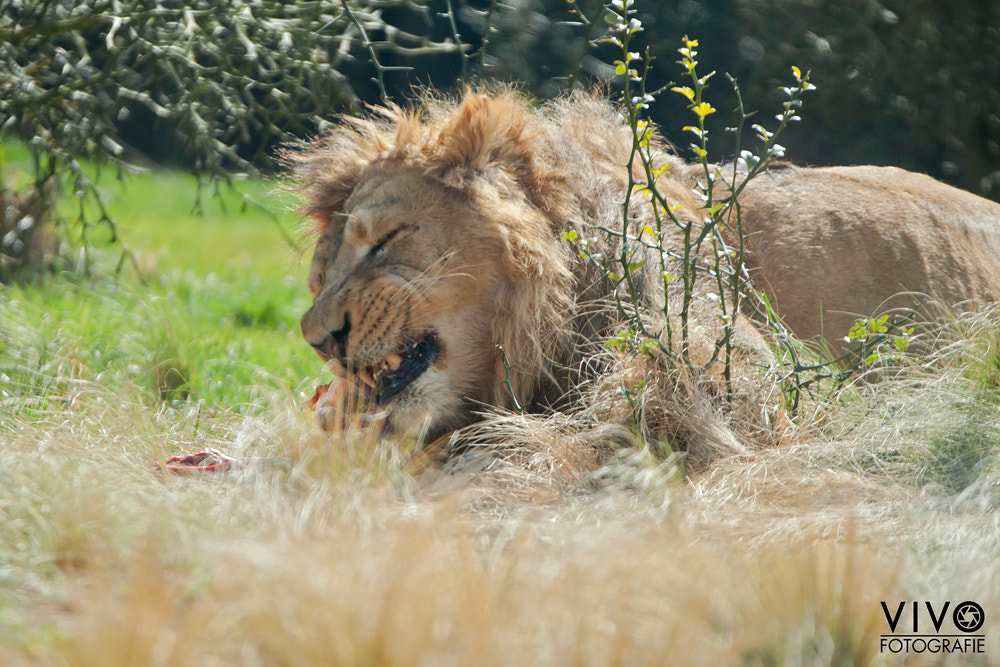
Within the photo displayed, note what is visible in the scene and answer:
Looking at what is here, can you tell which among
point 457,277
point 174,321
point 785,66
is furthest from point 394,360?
point 785,66

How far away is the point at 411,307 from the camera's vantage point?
3141 mm

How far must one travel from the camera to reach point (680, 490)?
267cm

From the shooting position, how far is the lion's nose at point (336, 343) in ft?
10.5

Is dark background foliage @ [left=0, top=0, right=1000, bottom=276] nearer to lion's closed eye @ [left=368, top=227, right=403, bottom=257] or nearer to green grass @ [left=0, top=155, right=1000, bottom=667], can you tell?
lion's closed eye @ [left=368, top=227, right=403, bottom=257]

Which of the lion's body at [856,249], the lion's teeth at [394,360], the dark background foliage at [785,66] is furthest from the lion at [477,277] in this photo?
the dark background foliage at [785,66]

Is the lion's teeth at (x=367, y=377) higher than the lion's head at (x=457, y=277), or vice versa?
the lion's head at (x=457, y=277)

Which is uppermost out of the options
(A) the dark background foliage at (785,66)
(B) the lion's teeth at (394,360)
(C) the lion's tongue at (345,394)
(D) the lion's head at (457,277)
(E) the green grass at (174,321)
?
(A) the dark background foliage at (785,66)

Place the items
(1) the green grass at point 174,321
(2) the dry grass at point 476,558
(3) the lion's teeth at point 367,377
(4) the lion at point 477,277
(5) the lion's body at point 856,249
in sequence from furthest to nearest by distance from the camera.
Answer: (1) the green grass at point 174,321 → (5) the lion's body at point 856,249 → (3) the lion's teeth at point 367,377 → (4) the lion at point 477,277 → (2) the dry grass at point 476,558

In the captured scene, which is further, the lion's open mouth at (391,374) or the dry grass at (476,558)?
the lion's open mouth at (391,374)

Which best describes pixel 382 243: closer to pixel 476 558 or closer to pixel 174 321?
pixel 476 558

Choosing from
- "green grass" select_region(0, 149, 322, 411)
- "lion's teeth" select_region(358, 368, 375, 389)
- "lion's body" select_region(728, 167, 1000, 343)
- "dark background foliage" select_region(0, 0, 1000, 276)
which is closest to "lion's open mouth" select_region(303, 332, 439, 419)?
"lion's teeth" select_region(358, 368, 375, 389)

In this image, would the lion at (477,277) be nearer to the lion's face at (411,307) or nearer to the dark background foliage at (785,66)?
the lion's face at (411,307)

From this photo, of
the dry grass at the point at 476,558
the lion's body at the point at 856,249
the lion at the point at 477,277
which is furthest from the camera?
the lion's body at the point at 856,249

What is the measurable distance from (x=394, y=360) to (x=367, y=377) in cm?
11
